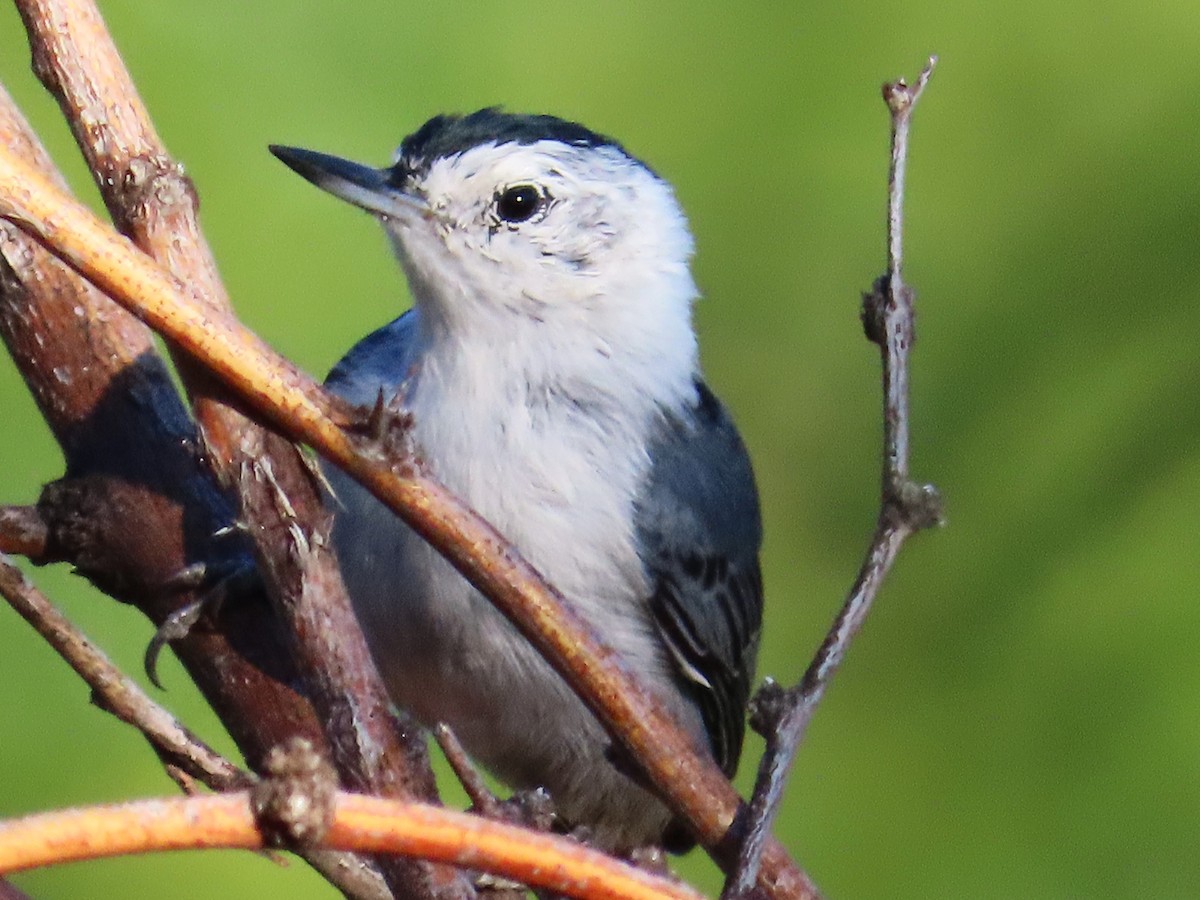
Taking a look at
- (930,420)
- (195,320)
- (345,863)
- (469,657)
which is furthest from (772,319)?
(195,320)

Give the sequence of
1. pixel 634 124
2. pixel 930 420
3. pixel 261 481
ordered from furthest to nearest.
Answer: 1. pixel 634 124
2. pixel 930 420
3. pixel 261 481

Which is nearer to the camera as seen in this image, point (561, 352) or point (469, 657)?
point (469, 657)

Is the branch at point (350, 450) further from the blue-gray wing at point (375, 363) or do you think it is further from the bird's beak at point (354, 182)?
the blue-gray wing at point (375, 363)

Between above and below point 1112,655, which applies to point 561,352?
above

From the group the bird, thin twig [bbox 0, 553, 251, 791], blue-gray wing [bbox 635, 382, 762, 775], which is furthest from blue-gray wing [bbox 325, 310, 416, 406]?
thin twig [bbox 0, 553, 251, 791]

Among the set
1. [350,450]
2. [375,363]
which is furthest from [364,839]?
[375,363]

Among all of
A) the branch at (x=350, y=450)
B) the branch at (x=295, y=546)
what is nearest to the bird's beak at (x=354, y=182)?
the branch at (x=295, y=546)

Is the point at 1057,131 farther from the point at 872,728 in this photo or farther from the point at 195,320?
the point at 195,320
